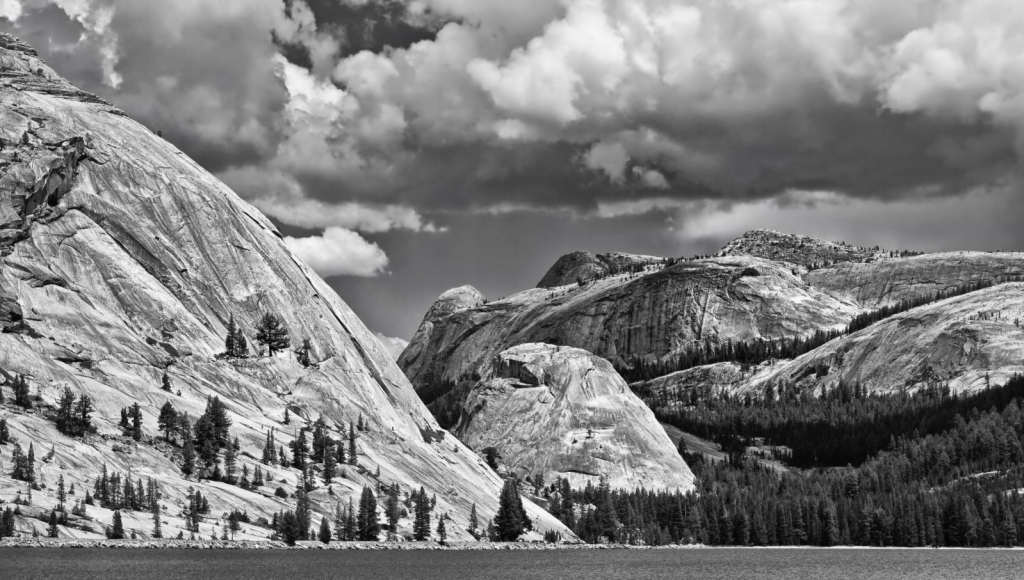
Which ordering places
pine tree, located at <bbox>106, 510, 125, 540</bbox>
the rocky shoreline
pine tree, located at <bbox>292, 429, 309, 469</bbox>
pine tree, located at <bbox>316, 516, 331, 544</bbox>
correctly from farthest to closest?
1. pine tree, located at <bbox>292, 429, 309, 469</bbox>
2. pine tree, located at <bbox>316, 516, 331, 544</bbox>
3. pine tree, located at <bbox>106, 510, 125, 540</bbox>
4. the rocky shoreline

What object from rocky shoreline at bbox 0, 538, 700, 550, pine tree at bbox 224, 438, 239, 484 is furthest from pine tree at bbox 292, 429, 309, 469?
rocky shoreline at bbox 0, 538, 700, 550

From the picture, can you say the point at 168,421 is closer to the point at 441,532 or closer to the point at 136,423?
the point at 136,423

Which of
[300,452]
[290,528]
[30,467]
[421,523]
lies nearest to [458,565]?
[290,528]

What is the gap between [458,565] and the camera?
15962 cm

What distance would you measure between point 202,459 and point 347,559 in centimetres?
3189

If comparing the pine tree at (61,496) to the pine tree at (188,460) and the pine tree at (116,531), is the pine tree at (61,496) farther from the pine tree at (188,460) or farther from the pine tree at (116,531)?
the pine tree at (188,460)

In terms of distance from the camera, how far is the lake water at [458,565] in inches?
5010

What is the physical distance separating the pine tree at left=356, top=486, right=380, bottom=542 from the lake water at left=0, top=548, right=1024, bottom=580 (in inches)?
128

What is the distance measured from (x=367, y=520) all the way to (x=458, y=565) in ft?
87.6

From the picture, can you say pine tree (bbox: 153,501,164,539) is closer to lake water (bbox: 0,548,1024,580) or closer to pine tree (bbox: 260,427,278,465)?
lake water (bbox: 0,548,1024,580)

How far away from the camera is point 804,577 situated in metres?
150

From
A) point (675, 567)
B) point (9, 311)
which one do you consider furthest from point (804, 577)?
point (9, 311)

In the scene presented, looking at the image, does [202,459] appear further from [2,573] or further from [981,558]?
[981,558]

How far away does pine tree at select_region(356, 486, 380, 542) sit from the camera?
181 m
